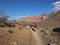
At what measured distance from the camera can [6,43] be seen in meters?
17.0

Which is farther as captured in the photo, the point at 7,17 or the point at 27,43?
the point at 7,17

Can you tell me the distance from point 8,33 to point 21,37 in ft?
5.55

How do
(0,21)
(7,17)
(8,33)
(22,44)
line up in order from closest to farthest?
(22,44) < (8,33) < (0,21) < (7,17)

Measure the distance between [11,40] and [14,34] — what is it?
209 centimetres

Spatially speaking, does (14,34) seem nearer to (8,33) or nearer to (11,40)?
(8,33)

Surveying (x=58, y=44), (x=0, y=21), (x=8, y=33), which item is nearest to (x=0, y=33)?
(x=8, y=33)

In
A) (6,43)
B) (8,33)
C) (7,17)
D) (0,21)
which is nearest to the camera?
(6,43)

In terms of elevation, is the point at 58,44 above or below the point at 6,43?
below

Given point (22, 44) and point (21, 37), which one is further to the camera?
point (21, 37)

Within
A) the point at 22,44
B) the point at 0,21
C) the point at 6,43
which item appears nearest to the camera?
the point at 6,43

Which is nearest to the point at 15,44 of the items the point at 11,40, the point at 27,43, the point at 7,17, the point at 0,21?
the point at 11,40

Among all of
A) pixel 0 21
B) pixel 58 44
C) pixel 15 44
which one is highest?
pixel 0 21

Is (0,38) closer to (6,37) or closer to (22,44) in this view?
(6,37)

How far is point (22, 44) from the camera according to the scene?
18.2m
